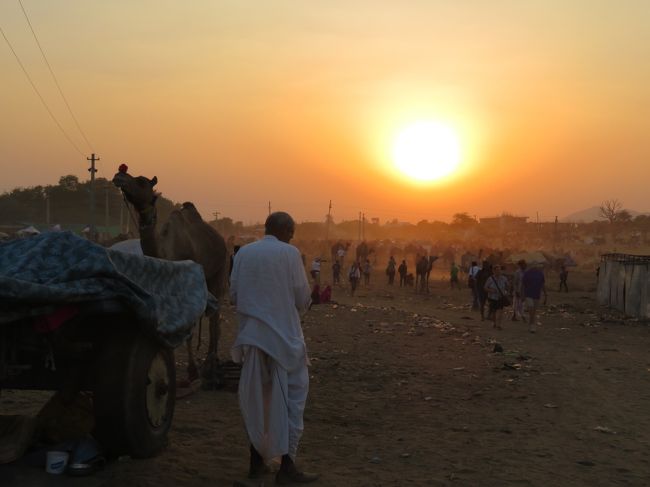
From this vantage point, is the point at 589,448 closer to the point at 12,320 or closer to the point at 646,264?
the point at 12,320

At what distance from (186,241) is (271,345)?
460 centimetres

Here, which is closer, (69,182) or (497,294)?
(497,294)

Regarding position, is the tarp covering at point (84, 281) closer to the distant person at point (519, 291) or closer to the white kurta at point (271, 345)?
the white kurta at point (271, 345)

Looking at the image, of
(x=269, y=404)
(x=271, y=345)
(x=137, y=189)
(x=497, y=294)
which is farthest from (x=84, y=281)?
(x=497, y=294)

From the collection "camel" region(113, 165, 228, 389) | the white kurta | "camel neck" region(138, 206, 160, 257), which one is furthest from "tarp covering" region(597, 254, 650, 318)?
Result: the white kurta

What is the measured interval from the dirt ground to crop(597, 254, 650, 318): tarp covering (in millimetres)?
5501

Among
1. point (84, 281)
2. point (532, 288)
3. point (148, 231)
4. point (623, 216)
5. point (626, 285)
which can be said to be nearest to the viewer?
point (84, 281)

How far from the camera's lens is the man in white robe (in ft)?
18.4

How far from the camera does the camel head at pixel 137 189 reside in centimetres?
834

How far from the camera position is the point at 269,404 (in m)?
5.64

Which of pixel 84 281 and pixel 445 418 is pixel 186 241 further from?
pixel 84 281

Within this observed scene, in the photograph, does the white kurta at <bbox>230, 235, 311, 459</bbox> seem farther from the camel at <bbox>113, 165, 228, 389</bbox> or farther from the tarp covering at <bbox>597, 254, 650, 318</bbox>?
the tarp covering at <bbox>597, 254, 650, 318</bbox>

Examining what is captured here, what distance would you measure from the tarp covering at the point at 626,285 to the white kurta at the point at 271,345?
17915 millimetres

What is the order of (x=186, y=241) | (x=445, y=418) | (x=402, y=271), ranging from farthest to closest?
(x=402, y=271) → (x=186, y=241) → (x=445, y=418)
